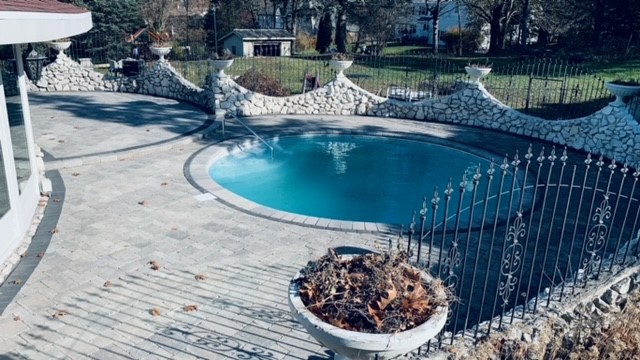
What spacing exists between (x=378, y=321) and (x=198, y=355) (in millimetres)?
2344

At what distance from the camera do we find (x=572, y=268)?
704 cm

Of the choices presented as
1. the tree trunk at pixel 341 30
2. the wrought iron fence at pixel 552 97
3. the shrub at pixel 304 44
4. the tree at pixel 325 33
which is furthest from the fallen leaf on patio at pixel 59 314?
the shrub at pixel 304 44

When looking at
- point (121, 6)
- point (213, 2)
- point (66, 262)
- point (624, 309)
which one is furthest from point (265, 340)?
point (213, 2)

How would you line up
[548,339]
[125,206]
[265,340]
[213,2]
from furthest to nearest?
[213,2], [125,206], [265,340], [548,339]

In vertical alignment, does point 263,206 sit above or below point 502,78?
below

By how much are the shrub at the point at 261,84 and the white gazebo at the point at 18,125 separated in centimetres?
999

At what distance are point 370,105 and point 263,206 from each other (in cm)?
940

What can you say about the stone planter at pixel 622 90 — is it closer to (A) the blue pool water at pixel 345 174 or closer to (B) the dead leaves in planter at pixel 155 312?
(A) the blue pool water at pixel 345 174

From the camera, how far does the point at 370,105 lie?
17.6 metres

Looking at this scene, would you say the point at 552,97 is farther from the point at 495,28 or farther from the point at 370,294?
the point at 495,28

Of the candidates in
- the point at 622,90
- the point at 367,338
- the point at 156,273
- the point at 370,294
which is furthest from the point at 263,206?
the point at 622,90

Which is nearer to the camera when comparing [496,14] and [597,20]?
[597,20]

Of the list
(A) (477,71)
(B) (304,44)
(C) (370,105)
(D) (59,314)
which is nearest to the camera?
(D) (59,314)

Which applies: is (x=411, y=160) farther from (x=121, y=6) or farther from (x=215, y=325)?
(x=121, y=6)
